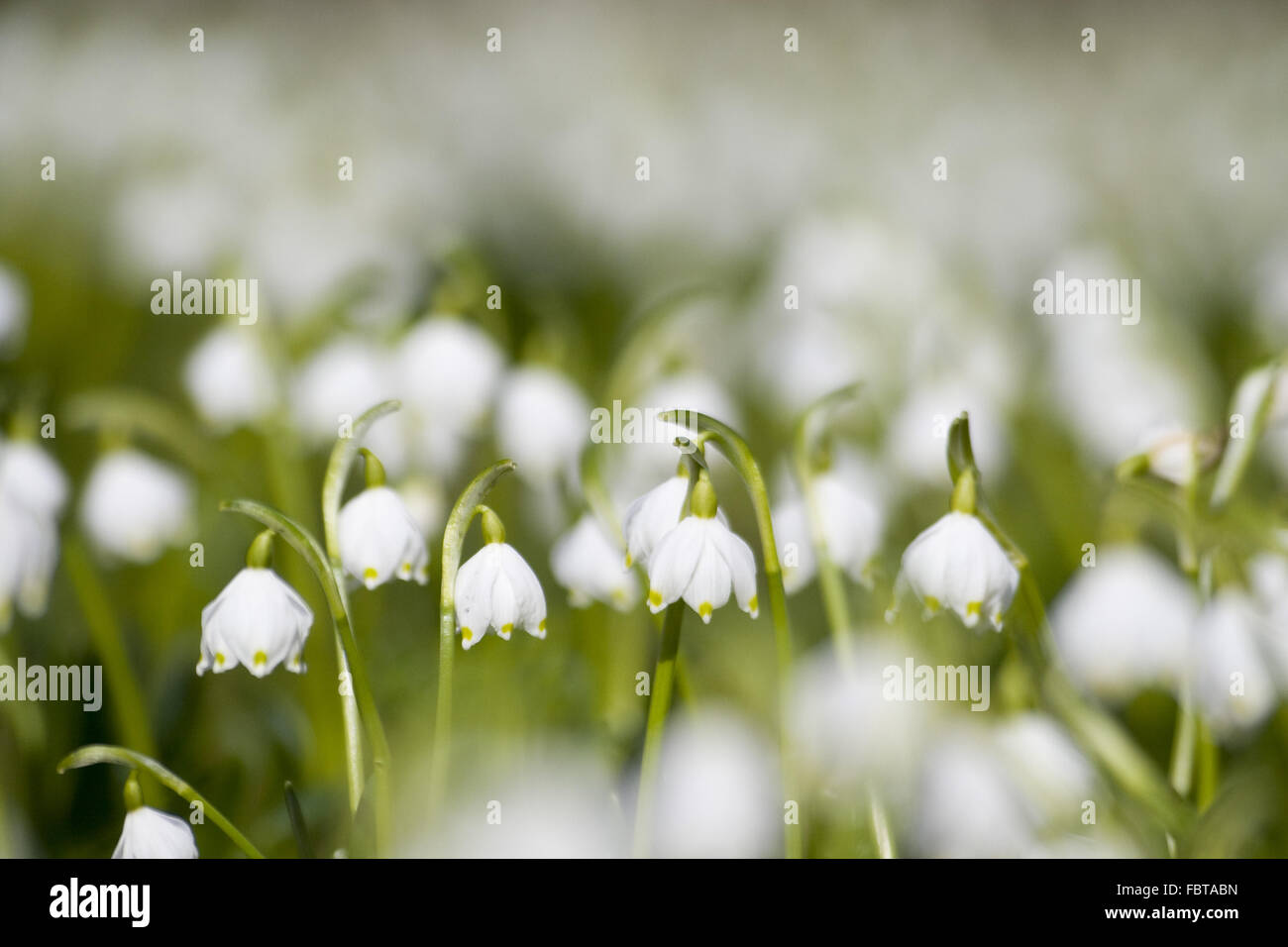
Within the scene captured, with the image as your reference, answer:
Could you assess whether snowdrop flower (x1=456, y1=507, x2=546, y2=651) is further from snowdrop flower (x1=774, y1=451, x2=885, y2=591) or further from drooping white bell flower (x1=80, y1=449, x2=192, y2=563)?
drooping white bell flower (x1=80, y1=449, x2=192, y2=563)

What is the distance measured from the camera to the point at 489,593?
2.68 ft

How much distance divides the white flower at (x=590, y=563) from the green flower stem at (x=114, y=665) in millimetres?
499

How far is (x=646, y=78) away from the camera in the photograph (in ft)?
4.18

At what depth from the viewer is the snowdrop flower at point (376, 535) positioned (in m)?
0.86

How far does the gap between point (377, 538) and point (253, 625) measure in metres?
0.13

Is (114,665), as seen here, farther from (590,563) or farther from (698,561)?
(698,561)

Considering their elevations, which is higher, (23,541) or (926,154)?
(926,154)

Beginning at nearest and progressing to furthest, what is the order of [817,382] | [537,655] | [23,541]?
[23,541]
[537,655]
[817,382]

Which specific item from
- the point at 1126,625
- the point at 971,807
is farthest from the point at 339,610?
the point at 1126,625

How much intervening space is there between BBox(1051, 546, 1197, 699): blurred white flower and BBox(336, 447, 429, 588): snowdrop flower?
703 millimetres
